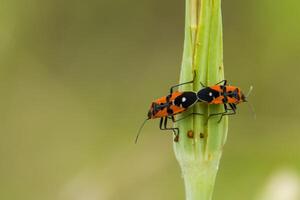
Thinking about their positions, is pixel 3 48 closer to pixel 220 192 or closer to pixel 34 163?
pixel 34 163

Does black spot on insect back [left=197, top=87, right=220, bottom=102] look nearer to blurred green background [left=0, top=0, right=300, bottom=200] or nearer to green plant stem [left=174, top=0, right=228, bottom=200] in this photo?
green plant stem [left=174, top=0, right=228, bottom=200]

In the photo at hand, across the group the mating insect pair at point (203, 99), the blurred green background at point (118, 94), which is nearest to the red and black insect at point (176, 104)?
the mating insect pair at point (203, 99)

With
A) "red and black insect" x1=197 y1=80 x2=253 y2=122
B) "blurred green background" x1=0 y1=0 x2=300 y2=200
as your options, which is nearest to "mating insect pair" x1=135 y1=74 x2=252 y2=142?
"red and black insect" x1=197 y1=80 x2=253 y2=122

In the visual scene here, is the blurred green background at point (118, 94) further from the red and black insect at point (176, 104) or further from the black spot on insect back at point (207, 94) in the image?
the black spot on insect back at point (207, 94)

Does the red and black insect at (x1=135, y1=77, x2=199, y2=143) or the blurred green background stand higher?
the blurred green background

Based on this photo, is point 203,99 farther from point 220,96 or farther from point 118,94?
point 118,94

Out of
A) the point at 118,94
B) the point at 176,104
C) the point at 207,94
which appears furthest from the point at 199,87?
the point at 118,94
